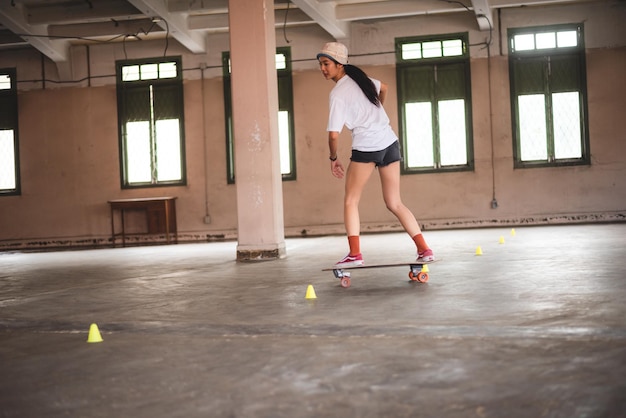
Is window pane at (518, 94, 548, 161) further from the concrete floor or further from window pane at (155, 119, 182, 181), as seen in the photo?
the concrete floor

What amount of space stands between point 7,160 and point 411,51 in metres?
9.22

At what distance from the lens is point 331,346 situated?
343 centimetres

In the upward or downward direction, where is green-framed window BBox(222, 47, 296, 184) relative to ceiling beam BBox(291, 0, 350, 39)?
downward

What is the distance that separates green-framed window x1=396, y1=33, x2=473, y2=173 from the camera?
15586 millimetres

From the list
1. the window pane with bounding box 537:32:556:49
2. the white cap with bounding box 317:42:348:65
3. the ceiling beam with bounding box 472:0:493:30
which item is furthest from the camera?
the window pane with bounding box 537:32:556:49

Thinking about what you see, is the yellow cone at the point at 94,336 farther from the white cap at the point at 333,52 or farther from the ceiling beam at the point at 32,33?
the ceiling beam at the point at 32,33

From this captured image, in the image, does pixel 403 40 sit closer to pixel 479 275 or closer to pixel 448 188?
pixel 448 188

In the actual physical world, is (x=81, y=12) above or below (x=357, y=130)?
above

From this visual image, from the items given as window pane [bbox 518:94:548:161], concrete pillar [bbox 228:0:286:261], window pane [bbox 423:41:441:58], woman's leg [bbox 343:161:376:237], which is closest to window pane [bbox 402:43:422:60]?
window pane [bbox 423:41:441:58]

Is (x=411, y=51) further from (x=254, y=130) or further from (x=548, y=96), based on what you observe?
(x=254, y=130)

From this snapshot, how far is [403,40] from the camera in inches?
622

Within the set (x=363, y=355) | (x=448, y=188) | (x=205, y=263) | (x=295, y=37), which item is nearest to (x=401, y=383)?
(x=363, y=355)

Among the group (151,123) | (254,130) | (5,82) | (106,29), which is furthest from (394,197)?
(5,82)

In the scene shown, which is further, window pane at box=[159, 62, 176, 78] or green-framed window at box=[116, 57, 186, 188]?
window pane at box=[159, 62, 176, 78]
